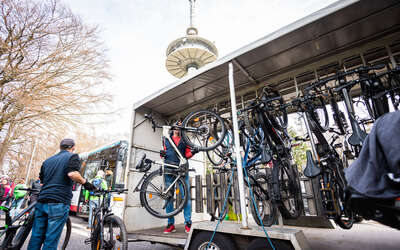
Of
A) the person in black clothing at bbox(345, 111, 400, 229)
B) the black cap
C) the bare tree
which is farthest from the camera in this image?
Result: the bare tree

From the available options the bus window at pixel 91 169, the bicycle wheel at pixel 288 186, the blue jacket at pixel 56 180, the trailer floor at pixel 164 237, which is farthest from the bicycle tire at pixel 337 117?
the bus window at pixel 91 169

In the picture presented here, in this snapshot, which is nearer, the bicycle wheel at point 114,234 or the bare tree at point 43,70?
the bicycle wheel at point 114,234

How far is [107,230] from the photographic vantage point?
3023mm

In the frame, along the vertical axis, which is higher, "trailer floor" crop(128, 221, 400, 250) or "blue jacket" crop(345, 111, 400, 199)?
"blue jacket" crop(345, 111, 400, 199)

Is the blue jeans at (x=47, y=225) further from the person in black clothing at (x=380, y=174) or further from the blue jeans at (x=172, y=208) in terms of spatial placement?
the person in black clothing at (x=380, y=174)

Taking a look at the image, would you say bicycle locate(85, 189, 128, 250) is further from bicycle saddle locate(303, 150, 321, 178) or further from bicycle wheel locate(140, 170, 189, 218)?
bicycle saddle locate(303, 150, 321, 178)

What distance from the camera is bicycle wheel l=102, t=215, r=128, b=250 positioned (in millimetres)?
2721

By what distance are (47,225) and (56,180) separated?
60 centimetres

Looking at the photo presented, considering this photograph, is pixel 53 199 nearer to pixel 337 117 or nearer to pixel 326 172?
pixel 326 172

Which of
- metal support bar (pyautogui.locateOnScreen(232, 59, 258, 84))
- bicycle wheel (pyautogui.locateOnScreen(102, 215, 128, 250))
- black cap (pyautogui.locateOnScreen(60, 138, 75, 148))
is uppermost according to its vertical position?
metal support bar (pyautogui.locateOnScreen(232, 59, 258, 84))

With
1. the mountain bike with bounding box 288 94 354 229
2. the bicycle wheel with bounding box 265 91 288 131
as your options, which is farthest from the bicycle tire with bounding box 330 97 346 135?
the bicycle wheel with bounding box 265 91 288 131

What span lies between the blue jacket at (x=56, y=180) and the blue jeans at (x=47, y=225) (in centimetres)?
11

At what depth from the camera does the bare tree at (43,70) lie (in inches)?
218

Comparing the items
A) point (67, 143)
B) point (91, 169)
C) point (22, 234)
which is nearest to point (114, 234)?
point (67, 143)
